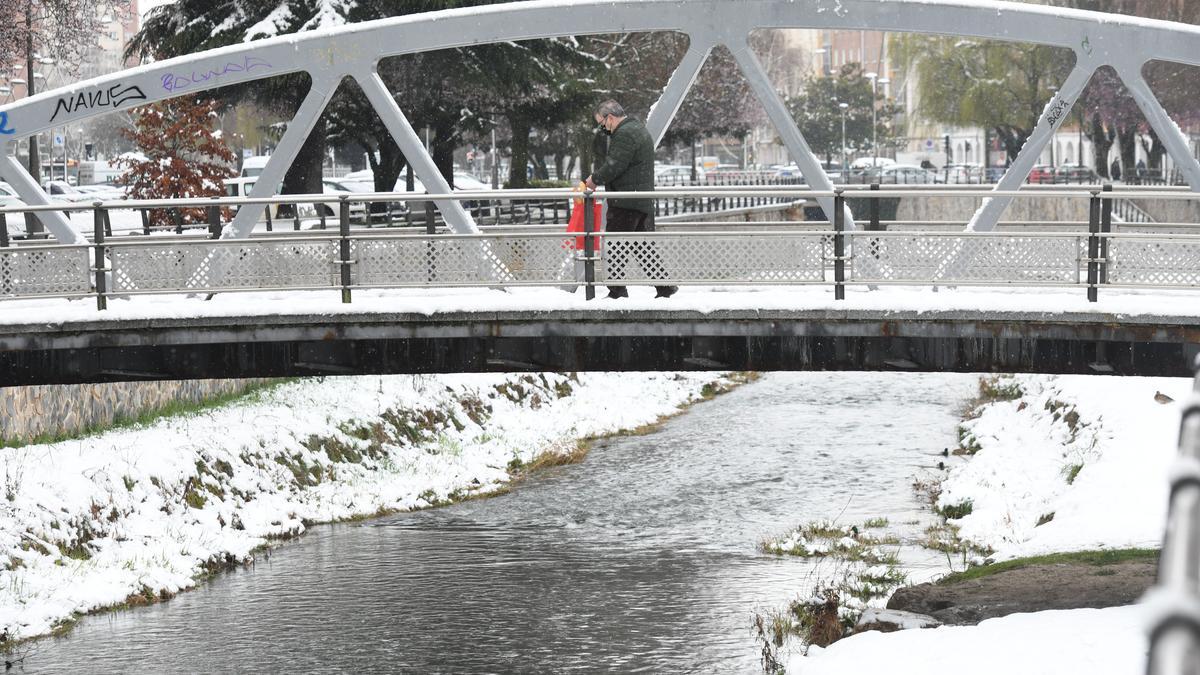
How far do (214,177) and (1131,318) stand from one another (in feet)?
66.7

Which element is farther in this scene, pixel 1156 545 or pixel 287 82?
pixel 287 82

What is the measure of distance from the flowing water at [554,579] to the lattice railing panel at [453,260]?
313 cm

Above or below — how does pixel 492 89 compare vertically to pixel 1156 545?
above

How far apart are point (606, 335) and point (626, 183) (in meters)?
1.59

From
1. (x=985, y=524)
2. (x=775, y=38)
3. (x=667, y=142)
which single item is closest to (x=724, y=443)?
(x=985, y=524)

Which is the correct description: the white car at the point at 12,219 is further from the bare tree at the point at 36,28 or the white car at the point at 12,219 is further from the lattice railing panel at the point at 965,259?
the lattice railing panel at the point at 965,259

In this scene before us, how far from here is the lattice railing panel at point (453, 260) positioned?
12680mm

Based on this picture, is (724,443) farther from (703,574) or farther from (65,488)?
(65,488)

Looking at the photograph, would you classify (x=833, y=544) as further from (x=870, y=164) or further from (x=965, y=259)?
(x=870, y=164)

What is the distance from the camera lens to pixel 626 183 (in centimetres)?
1312

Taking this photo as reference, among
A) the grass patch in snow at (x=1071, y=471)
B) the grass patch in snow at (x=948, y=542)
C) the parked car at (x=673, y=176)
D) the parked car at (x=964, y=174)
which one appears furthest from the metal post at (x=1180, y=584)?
the parked car at (x=673, y=176)

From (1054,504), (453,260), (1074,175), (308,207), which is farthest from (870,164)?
(453,260)

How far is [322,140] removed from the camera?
1222 inches

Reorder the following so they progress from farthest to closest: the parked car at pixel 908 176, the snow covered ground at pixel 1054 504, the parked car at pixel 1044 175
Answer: the parked car at pixel 908 176 < the parked car at pixel 1044 175 < the snow covered ground at pixel 1054 504
